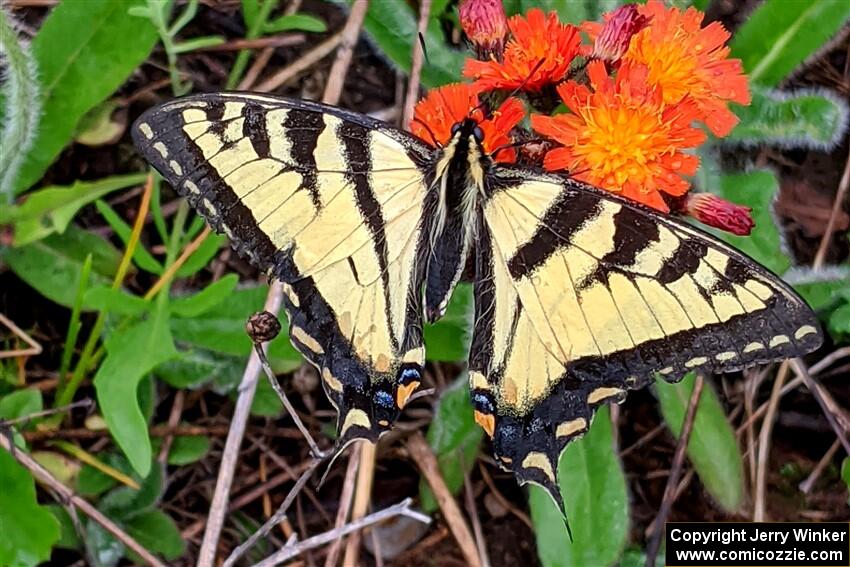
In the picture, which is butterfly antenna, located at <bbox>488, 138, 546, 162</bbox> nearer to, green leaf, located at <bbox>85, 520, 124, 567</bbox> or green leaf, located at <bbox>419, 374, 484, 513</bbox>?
green leaf, located at <bbox>419, 374, 484, 513</bbox>

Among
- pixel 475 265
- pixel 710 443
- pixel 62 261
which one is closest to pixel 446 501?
pixel 710 443

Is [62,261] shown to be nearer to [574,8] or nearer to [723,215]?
[574,8]

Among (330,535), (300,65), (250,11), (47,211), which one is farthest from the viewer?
(300,65)

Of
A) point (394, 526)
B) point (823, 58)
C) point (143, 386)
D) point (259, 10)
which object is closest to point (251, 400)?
point (143, 386)

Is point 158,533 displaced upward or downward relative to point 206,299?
downward

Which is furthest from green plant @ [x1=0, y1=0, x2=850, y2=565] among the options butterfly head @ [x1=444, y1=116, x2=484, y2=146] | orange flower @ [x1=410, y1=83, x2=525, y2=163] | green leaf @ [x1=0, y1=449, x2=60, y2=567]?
butterfly head @ [x1=444, y1=116, x2=484, y2=146]

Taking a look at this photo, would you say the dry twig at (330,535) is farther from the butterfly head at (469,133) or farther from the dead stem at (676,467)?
the butterfly head at (469,133)
